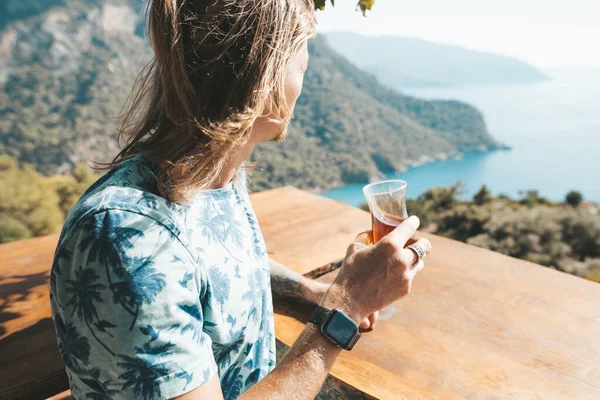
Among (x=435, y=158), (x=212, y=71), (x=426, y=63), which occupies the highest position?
(x=212, y=71)

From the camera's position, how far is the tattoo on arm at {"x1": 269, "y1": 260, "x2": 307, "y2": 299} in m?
1.49

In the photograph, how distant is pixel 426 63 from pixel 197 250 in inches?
1734

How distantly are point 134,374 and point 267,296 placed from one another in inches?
19.9

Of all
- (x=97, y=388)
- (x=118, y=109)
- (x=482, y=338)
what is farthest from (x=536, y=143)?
(x=97, y=388)

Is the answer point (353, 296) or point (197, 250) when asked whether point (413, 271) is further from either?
point (197, 250)

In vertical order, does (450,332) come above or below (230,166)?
below

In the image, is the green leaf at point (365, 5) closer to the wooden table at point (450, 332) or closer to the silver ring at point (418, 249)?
the silver ring at point (418, 249)

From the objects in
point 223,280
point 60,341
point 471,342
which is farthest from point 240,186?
point 471,342

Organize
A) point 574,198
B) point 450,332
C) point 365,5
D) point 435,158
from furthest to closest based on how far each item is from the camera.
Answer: point 435,158, point 574,198, point 365,5, point 450,332

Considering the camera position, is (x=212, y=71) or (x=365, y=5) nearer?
(x=212, y=71)

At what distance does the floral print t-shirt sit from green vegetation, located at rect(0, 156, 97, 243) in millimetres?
8697

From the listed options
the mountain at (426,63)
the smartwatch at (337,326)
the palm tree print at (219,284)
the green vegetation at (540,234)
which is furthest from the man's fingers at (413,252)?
the mountain at (426,63)

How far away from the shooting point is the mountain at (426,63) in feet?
125

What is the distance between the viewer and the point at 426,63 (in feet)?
135
